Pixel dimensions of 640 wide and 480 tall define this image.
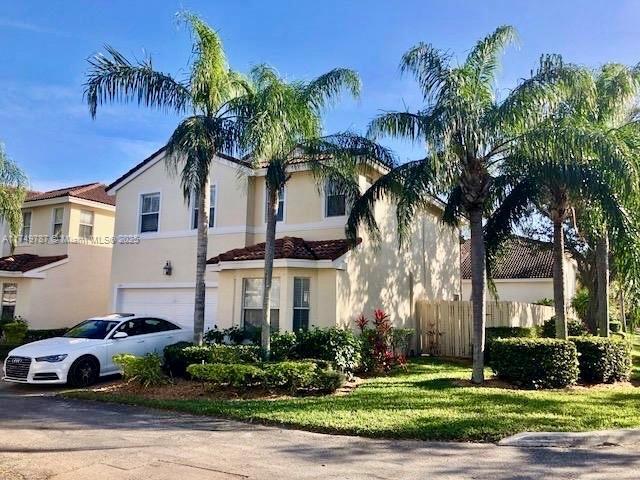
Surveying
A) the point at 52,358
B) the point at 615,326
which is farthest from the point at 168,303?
the point at 615,326

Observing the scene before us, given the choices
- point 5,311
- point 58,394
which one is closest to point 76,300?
point 5,311

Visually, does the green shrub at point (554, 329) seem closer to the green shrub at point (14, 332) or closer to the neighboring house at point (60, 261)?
the neighboring house at point (60, 261)

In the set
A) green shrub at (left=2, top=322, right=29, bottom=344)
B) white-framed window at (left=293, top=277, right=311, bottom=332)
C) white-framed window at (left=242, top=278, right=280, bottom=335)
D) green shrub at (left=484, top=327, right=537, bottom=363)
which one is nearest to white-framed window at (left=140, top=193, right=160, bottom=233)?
green shrub at (left=2, top=322, right=29, bottom=344)

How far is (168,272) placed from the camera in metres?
19.3

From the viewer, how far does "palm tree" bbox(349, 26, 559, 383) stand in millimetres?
11453

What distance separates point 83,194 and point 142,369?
14610 mm

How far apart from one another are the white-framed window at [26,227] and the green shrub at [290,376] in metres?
18.3

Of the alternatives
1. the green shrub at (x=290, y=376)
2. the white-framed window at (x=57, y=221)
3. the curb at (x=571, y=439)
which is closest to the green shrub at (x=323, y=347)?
the green shrub at (x=290, y=376)

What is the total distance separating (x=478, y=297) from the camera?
484 inches

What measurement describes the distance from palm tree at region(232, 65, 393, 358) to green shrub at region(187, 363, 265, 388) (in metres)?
1.68

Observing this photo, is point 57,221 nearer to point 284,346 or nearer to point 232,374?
point 284,346

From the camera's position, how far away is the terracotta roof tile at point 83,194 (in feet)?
78.2

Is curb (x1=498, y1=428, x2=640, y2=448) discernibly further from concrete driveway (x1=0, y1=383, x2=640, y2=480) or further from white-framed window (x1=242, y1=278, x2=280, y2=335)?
white-framed window (x1=242, y1=278, x2=280, y2=335)

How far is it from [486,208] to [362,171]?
334 cm
